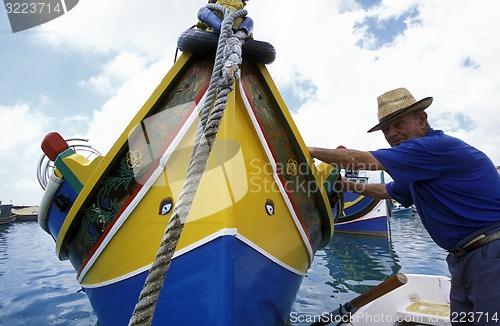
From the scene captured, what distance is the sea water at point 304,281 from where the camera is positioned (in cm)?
470

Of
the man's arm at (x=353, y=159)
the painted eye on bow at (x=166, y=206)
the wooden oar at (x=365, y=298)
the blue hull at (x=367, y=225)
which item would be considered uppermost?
the man's arm at (x=353, y=159)

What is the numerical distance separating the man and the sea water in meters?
2.50

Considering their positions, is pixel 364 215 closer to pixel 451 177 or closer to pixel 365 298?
pixel 365 298

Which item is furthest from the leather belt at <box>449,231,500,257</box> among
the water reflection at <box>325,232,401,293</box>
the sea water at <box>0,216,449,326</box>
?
the water reflection at <box>325,232,401,293</box>

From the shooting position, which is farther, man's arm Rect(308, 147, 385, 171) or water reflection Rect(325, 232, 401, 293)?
water reflection Rect(325, 232, 401, 293)

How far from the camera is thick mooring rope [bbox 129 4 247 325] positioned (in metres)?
1.38

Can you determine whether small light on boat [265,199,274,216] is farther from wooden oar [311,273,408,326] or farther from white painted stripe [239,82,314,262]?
wooden oar [311,273,408,326]

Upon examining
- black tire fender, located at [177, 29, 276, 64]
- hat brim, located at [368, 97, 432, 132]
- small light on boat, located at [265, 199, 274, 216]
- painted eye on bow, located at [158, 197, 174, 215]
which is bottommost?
small light on boat, located at [265, 199, 274, 216]

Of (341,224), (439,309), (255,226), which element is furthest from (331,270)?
(341,224)

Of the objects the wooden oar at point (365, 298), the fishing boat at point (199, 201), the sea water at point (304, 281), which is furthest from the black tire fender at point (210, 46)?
the sea water at point (304, 281)

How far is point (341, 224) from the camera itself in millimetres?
14492

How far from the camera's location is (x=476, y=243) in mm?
1911

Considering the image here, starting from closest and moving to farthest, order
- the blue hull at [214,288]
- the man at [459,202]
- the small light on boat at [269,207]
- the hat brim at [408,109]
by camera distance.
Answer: the man at [459,202] → the blue hull at [214,288] → the hat brim at [408,109] → the small light on boat at [269,207]

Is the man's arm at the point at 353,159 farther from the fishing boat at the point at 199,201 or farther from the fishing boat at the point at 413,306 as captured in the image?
the fishing boat at the point at 413,306
